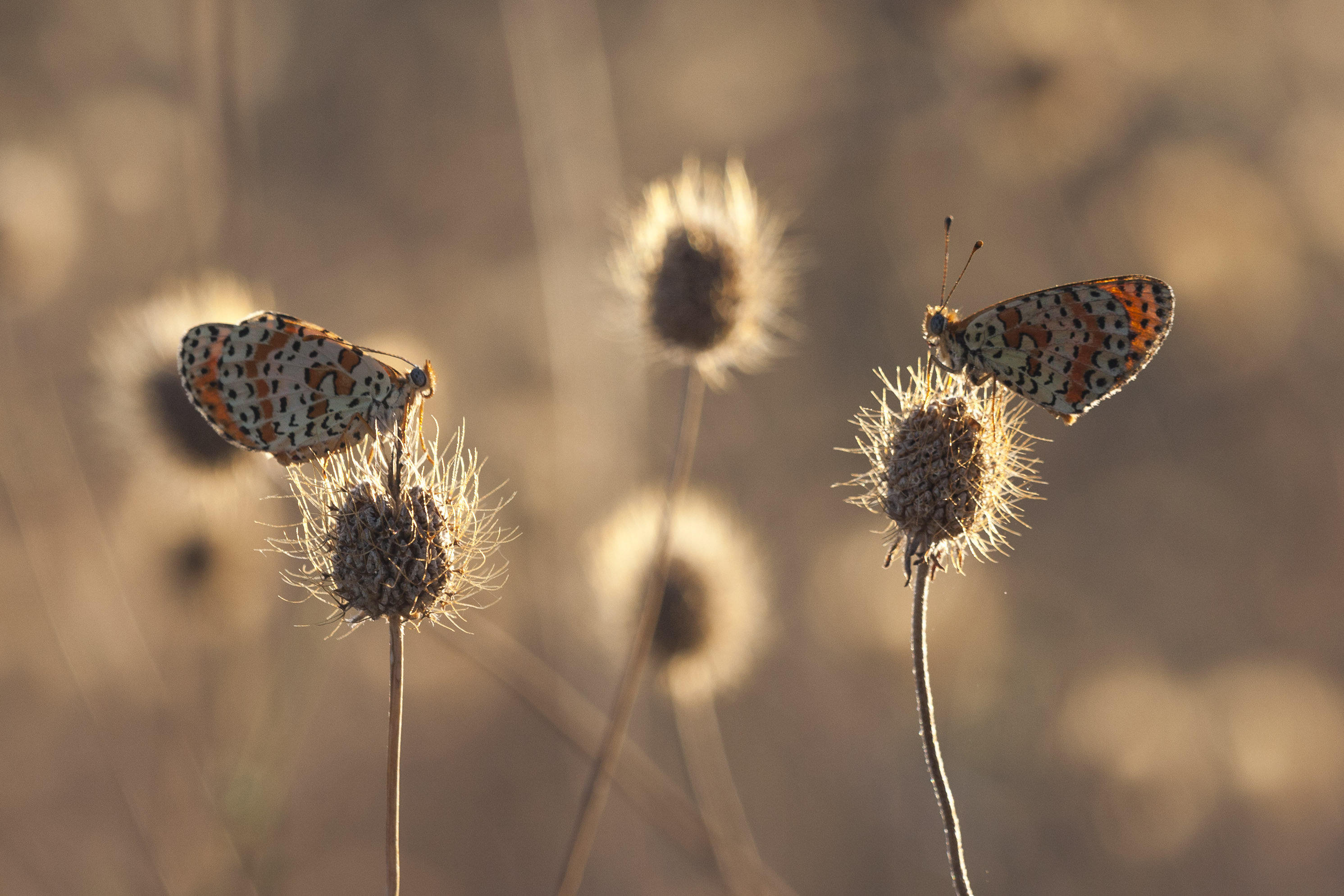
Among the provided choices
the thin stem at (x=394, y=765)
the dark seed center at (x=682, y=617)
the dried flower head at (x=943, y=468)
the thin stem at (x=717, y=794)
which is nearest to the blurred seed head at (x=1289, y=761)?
the thin stem at (x=717, y=794)

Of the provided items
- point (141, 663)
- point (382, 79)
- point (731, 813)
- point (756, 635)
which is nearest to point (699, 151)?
point (382, 79)

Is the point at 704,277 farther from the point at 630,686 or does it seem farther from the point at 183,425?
the point at 183,425

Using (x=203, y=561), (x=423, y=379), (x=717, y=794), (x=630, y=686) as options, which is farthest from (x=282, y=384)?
(x=717, y=794)

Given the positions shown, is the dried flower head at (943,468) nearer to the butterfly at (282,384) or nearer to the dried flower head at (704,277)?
the butterfly at (282,384)

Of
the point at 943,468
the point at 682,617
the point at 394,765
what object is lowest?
the point at 394,765

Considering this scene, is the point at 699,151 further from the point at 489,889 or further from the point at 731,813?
the point at 489,889

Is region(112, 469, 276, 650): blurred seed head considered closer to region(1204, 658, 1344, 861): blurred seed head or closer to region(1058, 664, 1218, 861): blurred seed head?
region(1058, 664, 1218, 861): blurred seed head
